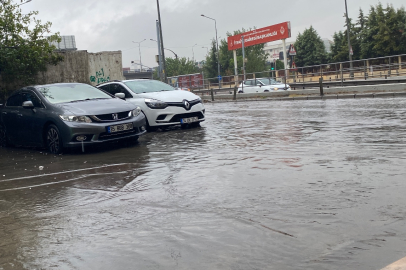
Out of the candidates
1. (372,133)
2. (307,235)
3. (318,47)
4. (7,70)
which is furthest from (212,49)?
(307,235)

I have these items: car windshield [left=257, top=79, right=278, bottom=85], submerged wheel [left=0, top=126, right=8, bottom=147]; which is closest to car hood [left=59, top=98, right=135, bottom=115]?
submerged wheel [left=0, top=126, right=8, bottom=147]

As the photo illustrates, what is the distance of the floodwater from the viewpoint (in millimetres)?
3596

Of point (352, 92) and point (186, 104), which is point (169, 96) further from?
point (352, 92)

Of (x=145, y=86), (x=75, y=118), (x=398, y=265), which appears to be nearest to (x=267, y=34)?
(x=145, y=86)

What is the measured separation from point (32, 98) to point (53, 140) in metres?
1.43

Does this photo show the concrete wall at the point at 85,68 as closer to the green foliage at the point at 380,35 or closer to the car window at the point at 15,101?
the car window at the point at 15,101

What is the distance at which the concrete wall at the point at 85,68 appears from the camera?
785 inches

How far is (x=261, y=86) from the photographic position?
3541cm

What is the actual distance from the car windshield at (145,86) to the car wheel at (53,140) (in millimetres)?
3655

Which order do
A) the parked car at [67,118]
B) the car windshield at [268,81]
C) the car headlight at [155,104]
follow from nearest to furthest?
the parked car at [67,118]
the car headlight at [155,104]
the car windshield at [268,81]

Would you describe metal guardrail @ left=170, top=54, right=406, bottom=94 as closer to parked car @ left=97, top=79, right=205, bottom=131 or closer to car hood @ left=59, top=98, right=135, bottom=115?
parked car @ left=97, top=79, right=205, bottom=131

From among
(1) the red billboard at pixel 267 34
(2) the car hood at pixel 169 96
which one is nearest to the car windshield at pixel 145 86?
(2) the car hood at pixel 169 96

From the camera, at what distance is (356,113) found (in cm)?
1418

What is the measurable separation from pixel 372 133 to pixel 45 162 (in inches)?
238
